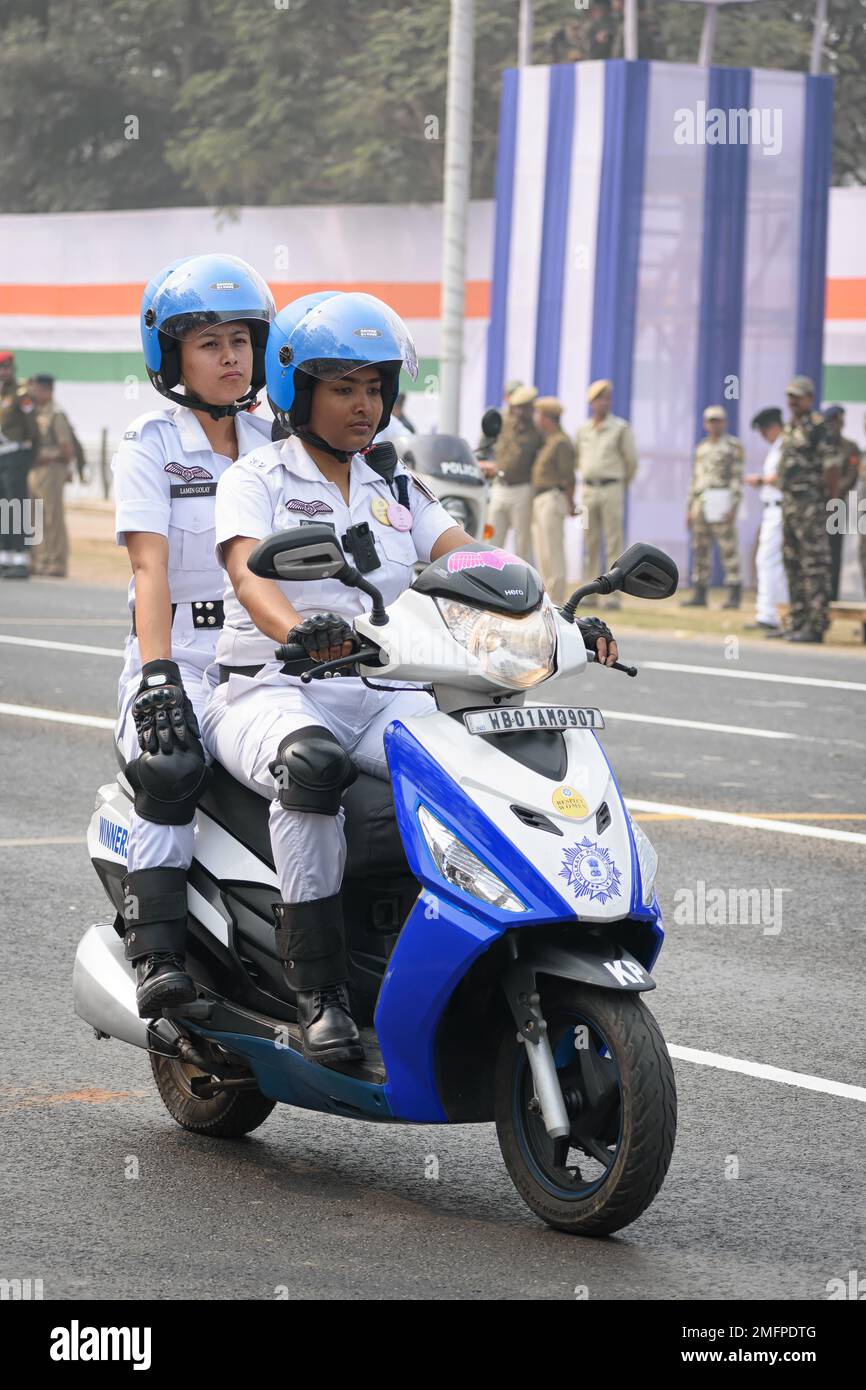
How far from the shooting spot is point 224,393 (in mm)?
5434

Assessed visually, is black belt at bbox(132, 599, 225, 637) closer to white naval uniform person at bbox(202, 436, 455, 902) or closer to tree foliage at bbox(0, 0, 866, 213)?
white naval uniform person at bbox(202, 436, 455, 902)

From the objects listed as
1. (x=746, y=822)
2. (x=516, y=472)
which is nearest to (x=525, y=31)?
(x=516, y=472)

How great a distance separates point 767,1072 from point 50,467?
18.2 metres

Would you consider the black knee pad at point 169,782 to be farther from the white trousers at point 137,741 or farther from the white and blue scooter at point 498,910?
the white and blue scooter at point 498,910

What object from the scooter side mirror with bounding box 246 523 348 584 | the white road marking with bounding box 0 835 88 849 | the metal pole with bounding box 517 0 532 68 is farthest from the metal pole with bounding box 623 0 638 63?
the scooter side mirror with bounding box 246 523 348 584

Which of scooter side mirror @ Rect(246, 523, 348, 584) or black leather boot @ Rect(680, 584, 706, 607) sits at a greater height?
scooter side mirror @ Rect(246, 523, 348, 584)

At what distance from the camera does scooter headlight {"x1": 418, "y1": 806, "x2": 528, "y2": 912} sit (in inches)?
171

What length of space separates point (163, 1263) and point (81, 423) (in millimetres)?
32182

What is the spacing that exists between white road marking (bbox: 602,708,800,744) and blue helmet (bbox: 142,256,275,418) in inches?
292

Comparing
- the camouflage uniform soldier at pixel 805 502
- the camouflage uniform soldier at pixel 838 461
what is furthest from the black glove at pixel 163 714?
the camouflage uniform soldier at pixel 838 461

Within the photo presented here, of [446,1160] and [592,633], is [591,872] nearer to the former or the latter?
[592,633]

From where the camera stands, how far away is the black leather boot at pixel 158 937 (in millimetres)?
4895

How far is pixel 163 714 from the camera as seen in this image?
480cm
